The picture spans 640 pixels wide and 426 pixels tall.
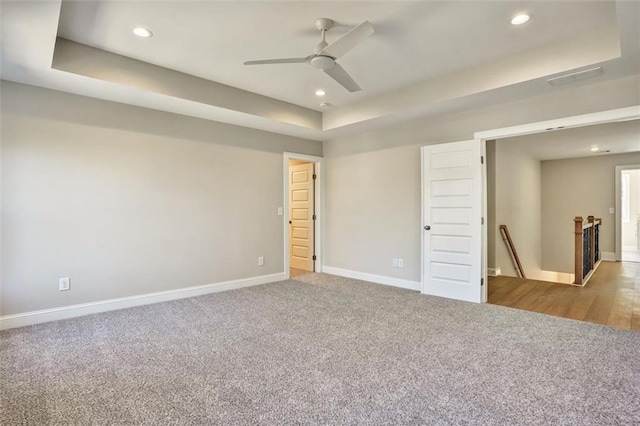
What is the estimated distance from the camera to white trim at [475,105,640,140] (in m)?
3.21

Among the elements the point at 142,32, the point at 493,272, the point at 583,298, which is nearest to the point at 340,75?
the point at 142,32

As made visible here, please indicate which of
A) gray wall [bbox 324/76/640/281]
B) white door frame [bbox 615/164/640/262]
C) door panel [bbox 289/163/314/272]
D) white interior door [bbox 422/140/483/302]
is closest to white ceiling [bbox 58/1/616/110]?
gray wall [bbox 324/76/640/281]

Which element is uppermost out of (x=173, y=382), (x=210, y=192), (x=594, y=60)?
(x=594, y=60)

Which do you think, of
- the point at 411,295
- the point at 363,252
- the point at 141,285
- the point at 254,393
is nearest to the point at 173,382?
the point at 254,393

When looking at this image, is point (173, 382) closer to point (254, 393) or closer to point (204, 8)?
point (254, 393)

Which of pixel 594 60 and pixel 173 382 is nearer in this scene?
pixel 173 382

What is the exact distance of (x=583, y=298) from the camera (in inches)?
170

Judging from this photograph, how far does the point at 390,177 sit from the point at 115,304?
13.7ft

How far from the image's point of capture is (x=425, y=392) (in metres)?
2.12

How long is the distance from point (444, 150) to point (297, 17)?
265 cm

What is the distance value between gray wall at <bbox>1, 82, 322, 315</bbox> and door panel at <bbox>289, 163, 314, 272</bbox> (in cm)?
111

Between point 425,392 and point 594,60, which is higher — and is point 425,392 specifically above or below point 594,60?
below

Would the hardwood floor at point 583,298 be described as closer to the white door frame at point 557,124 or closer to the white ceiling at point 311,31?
the white door frame at point 557,124

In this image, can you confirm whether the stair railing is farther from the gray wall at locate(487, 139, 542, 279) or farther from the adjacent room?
the gray wall at locate(487, 139, 542, 279)
